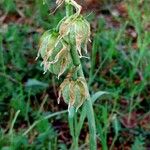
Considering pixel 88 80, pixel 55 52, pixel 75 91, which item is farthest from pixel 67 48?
pixel 88 80

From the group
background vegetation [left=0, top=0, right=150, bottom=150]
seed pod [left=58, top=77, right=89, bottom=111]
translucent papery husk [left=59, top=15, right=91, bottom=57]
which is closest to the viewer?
translucent papery husk [left=59, top=15, right=91, bottom=57]

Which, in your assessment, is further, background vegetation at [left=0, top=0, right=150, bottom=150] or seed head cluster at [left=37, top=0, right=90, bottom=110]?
background vegetation at [left=0, top=0, right=150, bottom=150]

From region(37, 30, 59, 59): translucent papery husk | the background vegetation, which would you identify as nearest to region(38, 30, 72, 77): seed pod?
region(37, 30, 59, 59): translucent papery husk

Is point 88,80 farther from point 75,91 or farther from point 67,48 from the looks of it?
point 67,48

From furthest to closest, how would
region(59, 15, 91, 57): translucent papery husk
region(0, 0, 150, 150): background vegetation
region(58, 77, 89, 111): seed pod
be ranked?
region(0, 0, 150, 150): background vegetation < region(58, 77, 89, 111): seed pod < region(59, 15, 91, 57): translucent papery husk

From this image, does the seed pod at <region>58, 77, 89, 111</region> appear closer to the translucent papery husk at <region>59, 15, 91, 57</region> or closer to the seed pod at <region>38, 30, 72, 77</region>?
the seed pod at <region>38, 30, 72, 77</region>

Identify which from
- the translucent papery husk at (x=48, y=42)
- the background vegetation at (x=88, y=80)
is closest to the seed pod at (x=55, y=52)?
the translucent papery husk at (x=48, y=42)

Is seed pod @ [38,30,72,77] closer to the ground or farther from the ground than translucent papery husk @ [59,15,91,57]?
closer to the ground
